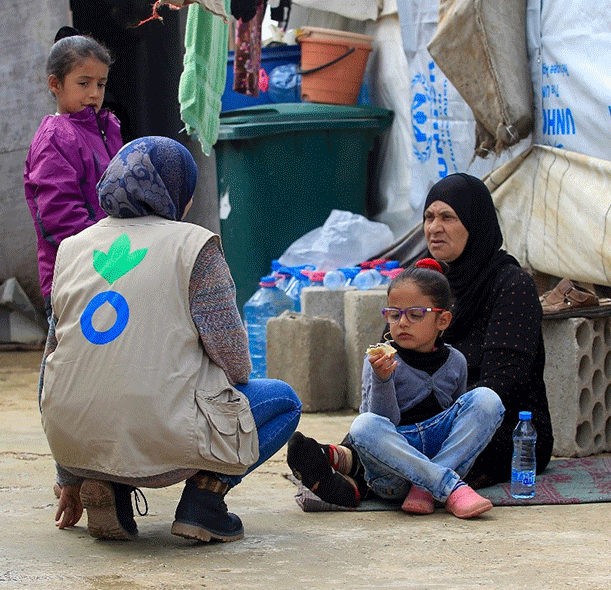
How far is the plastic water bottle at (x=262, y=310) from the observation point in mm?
7277

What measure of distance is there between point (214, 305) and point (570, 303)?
2.18m

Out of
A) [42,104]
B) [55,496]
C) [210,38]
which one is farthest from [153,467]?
[42,104]

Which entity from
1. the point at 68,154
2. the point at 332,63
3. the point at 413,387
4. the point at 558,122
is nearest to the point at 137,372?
the point at 413,387

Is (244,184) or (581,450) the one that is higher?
(244,184)

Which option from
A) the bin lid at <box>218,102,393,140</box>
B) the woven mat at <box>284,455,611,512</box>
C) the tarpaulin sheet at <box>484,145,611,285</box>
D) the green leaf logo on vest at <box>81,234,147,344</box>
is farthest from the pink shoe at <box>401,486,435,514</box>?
the bin lid at <box>218,102,393,140</box>

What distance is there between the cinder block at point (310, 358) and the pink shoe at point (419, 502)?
2387 mm

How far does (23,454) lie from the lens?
4.91 meters

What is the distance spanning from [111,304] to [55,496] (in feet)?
4.01

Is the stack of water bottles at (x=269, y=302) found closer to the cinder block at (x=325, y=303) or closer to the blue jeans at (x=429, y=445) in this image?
the cinder block at (x=325, y=303)

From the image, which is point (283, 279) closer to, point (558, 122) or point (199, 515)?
point (558, 122)

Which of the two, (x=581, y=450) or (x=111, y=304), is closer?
(x=111, y=304)

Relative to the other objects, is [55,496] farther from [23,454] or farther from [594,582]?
[594,582]

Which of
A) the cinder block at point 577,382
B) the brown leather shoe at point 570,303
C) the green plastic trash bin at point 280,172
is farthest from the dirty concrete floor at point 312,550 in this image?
the green plastic trash bin at point 280,172

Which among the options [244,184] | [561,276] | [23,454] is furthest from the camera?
[244,184]
